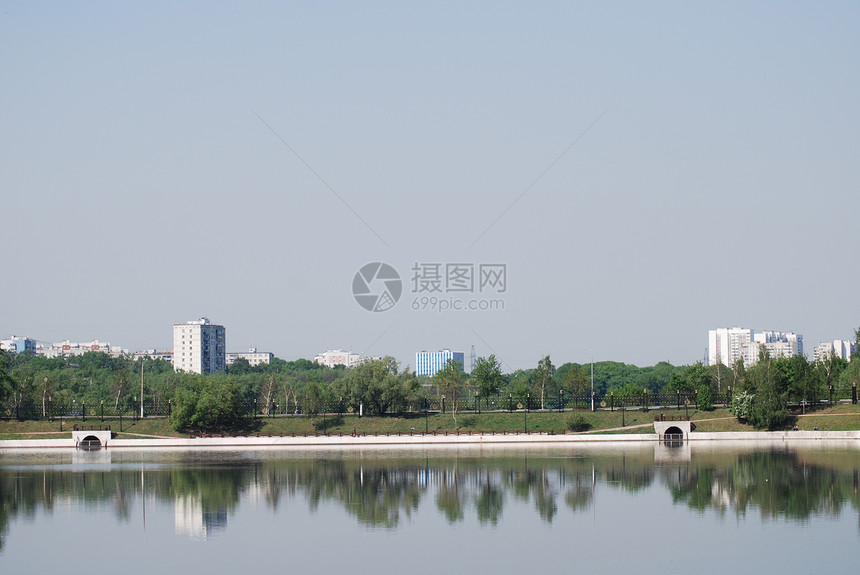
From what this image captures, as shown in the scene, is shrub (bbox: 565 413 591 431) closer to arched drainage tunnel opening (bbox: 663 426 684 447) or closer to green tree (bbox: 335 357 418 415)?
arched drainage tunnel opening (bbox: 663 426 684 447)

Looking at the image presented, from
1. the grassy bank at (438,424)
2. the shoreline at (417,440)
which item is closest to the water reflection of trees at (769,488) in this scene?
the shoreline at (417,440)

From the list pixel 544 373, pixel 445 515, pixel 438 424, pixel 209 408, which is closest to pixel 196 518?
pixel 445 515

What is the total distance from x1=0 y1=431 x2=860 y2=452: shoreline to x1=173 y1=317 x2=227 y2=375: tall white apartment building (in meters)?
71.2

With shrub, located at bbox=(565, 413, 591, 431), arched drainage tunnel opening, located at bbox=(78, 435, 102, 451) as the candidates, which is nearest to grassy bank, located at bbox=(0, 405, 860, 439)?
shrub, located at bbox=(565, 413, 591, 431)

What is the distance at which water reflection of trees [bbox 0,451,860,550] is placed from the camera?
87.8 ft

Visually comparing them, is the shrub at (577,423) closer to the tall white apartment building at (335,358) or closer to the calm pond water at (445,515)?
the calm pond water at (445,515)

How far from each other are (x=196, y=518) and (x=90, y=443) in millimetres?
32213

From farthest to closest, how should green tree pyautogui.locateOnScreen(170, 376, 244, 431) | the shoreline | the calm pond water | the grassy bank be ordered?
green tree pyautogui.locateOnScreen(170, 376, 244, 431)
the grassy bank
the shoreline
the calm pond water

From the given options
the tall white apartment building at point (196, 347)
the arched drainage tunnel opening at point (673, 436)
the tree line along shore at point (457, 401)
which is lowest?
the arched drainage tunnel opening at point (673, 436)

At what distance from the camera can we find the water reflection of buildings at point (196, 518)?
79.4 feet

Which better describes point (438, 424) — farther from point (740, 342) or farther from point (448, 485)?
point (740, 342)

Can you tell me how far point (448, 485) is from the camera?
3166 cm

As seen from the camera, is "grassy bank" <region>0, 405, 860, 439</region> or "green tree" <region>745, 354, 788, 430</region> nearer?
"green tree" <region>745, 354, 788, 430</region>

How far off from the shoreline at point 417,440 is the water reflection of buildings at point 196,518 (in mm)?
22483
